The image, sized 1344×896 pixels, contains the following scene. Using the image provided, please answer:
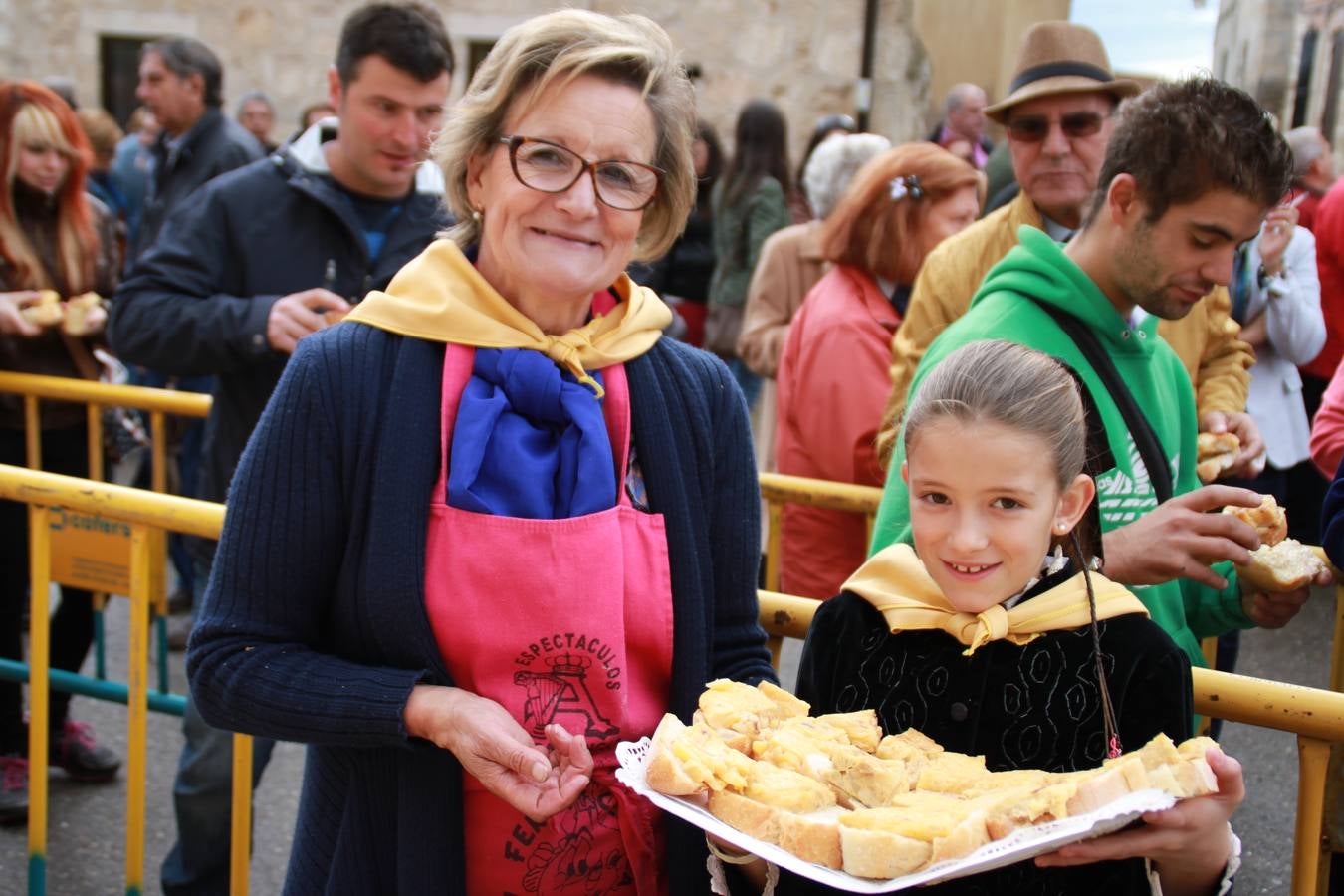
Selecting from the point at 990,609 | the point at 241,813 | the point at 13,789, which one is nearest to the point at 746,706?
the point at 990,609

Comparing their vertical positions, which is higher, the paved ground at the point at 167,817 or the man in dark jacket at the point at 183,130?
the man in dark jacket at the point at 183,130

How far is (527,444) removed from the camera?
197 cm

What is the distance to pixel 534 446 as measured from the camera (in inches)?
78.0

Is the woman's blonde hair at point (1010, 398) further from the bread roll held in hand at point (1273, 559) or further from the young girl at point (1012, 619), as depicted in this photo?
the bread roll held in hand at point (1273, 559)

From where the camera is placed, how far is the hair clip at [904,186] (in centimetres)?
421

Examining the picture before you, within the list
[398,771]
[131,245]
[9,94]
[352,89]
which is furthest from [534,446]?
[131,245]

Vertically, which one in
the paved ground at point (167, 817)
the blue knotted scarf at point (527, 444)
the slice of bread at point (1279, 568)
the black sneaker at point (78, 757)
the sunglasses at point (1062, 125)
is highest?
the sunglasses at point (1062, 125)

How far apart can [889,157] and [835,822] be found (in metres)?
3.02

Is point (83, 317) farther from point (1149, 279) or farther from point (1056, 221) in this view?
point (1149, 279)

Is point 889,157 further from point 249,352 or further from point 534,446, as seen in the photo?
point 534,446

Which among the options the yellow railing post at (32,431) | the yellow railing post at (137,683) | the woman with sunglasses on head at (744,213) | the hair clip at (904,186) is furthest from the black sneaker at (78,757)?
the woman with sunglasses on head at (744,213)

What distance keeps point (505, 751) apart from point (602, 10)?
14516 mm

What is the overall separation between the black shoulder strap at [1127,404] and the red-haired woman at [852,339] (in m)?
1.29

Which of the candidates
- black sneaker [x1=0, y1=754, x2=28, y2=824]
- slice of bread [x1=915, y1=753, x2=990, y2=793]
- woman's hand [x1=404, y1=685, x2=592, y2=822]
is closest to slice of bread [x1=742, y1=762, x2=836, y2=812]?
slice of bread [x1=915, y1=753, x2=990, y2=793]
